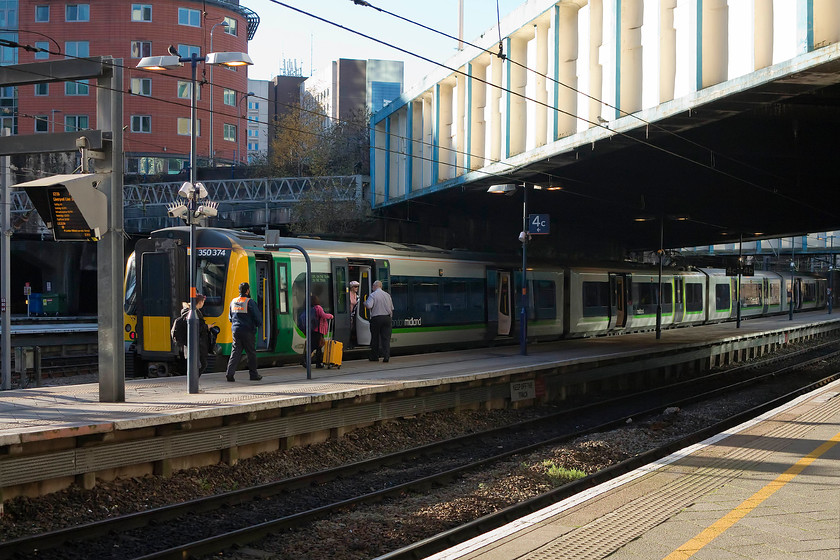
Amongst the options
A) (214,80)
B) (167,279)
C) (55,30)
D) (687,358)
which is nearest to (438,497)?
(167,279)

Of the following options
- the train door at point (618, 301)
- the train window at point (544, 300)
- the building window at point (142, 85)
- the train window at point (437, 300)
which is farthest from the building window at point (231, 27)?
the train window at point (437, 300)

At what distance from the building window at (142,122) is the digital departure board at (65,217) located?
177 feet

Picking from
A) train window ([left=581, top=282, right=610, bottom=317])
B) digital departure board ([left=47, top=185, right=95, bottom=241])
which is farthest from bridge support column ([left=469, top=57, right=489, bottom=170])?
digital departure board ([left=47, top=185, right=95, bottom=241])

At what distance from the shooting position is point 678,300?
4072 cm

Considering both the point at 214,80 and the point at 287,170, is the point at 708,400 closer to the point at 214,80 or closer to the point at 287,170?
the point at 287,170

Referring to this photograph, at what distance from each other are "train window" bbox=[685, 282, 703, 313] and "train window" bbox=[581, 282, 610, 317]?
9.50 meters

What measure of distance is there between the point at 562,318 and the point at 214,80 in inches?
1619

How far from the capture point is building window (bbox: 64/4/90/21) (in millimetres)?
62562

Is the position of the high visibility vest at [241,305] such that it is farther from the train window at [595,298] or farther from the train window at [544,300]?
the train window at [595,298]

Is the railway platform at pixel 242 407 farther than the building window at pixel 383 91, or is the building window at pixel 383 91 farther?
the building window at pixel 383 91

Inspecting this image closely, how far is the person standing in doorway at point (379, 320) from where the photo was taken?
18.9m

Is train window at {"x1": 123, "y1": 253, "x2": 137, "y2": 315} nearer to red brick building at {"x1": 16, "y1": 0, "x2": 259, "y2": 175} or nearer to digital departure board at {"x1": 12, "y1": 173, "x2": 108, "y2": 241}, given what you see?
digital departure board at {"x1": 12, "y1": 173, "x2": 108, "y2": 241}

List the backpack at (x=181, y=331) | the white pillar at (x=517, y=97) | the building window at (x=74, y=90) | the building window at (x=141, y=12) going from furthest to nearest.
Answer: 1. the building window at (x=141, y=12)
2. the building window at (x=74, y=90)
3. the white pillar at (x=517, y=97)
4. the backpack at (x=181, y=331)

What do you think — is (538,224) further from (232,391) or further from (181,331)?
(232,391)
